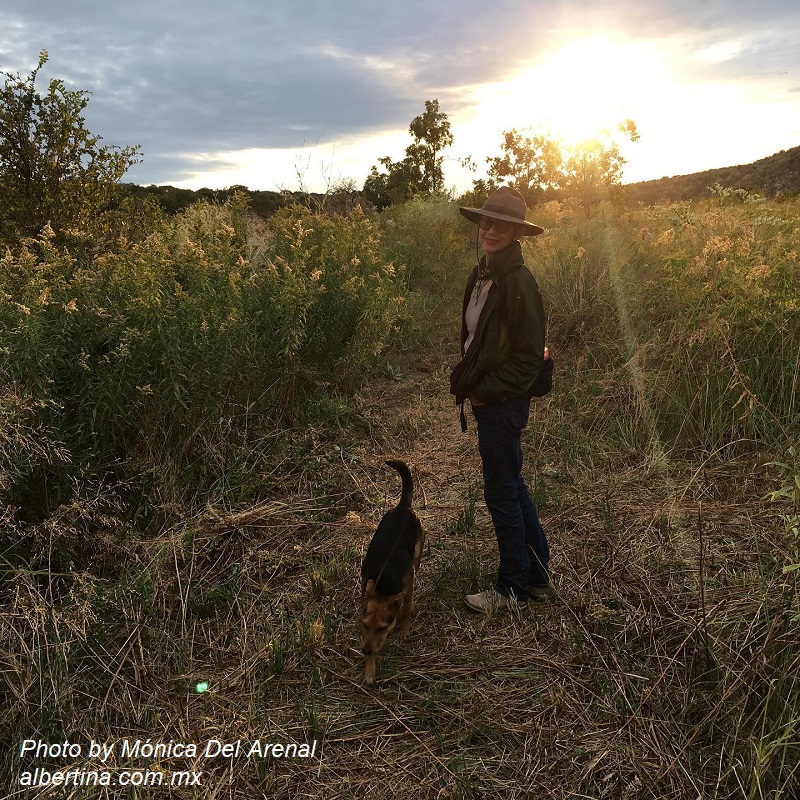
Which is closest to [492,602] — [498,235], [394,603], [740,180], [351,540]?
[394,603]

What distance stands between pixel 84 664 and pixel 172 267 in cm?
281

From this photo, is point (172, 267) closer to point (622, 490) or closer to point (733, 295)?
point (622, 490)

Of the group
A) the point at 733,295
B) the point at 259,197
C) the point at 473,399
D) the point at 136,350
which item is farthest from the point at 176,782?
the point at 259,197

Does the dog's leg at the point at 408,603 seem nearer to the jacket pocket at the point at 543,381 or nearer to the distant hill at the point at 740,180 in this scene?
the jacket pocket at the point at 543,381

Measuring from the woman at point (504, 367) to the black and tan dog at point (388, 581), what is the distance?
0.46 metres

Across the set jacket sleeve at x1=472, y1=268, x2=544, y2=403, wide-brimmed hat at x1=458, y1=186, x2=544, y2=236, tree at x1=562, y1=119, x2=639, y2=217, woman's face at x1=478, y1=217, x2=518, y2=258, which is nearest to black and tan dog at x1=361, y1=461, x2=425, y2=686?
jacket sleeve at x1=472, y1=268, x2=544, y2=403

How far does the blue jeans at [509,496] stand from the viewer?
8.98ft

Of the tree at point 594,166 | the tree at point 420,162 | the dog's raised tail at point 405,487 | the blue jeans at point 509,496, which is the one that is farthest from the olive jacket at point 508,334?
the tree at point 420,162

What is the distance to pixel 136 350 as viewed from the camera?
340 cm

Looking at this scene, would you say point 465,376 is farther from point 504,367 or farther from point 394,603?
point 394,603

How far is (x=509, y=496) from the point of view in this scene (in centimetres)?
280

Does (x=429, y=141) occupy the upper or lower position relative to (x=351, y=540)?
upper

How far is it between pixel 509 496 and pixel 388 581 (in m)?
0.81

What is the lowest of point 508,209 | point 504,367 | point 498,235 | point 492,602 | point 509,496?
point 492,602
